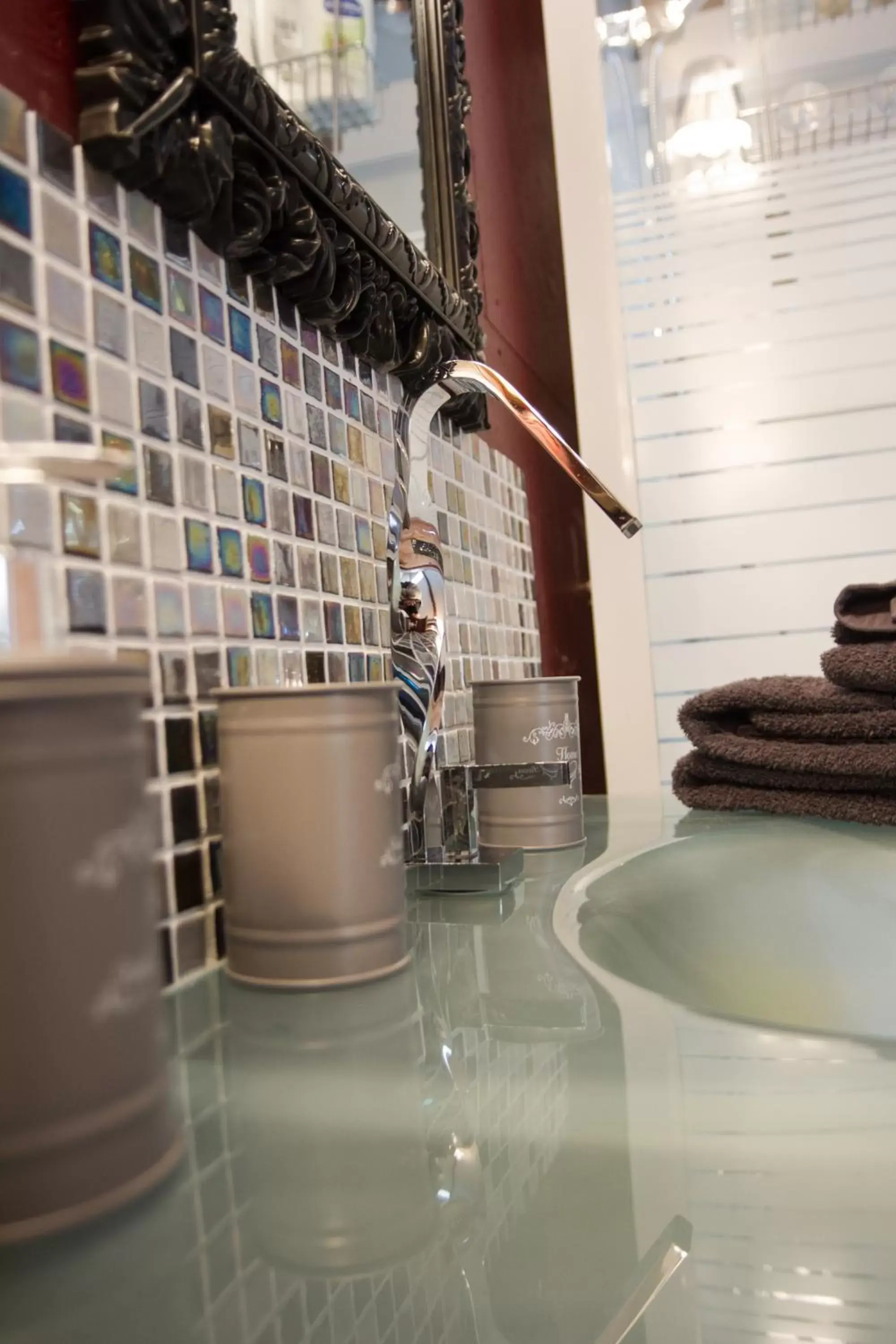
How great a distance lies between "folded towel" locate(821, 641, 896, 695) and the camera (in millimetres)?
792

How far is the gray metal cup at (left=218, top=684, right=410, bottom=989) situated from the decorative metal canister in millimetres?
149

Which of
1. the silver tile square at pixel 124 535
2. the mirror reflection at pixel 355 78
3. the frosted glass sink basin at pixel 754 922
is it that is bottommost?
the frosted glass sink basin at pixel 754 922

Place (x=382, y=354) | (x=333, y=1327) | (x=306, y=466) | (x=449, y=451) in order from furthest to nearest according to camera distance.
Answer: (x=449, y=451) < (x=382, y=354) < (x=306, y=466) < (x=333, y=1327)

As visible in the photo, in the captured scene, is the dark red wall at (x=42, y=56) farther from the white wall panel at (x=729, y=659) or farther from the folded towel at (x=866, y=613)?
the white wall panel at (x=729, y=659)

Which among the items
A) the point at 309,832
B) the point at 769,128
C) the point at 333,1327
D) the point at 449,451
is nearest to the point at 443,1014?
the point at 309,832

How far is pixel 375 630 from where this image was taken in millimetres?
734

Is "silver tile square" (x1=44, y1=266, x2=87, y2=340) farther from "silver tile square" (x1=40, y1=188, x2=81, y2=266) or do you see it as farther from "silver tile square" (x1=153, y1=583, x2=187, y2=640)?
"silver tile square" (x1=153, y1=583, x2=187, y2=640)

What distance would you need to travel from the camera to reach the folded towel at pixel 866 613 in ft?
2.77

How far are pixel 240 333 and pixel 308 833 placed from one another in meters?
0.31

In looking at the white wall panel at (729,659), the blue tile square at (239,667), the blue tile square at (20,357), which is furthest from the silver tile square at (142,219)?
the white wall panel at (729,659)

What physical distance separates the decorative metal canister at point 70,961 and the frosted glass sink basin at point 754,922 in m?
0.27

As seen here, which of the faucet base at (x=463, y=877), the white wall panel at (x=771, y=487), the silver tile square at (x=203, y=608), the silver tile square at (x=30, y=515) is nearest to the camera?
the silver tile square at (x=30, y=515)

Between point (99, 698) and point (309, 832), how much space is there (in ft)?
0.56

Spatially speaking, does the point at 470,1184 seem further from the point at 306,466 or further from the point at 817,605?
the point at 817,605
